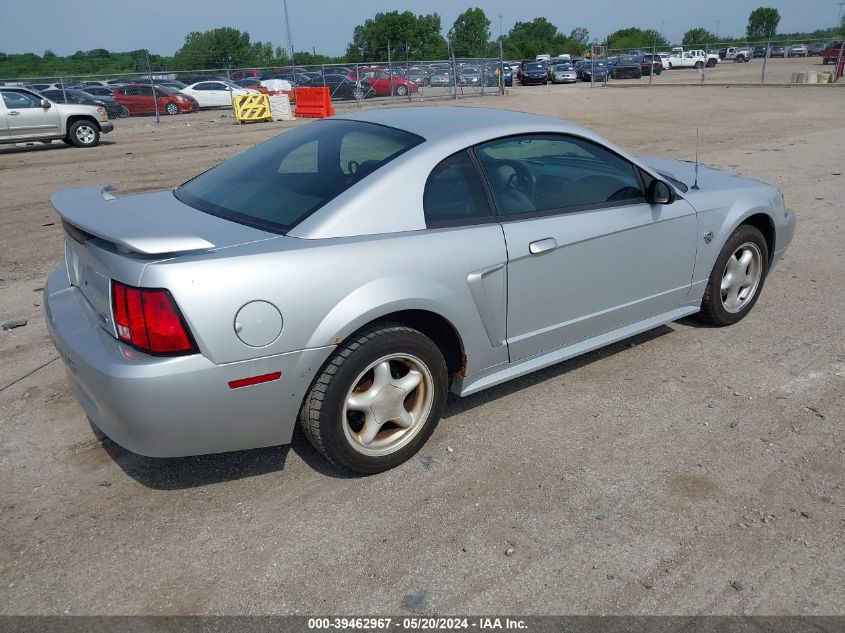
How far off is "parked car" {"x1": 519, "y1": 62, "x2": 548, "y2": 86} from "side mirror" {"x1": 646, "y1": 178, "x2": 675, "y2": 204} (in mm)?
44167

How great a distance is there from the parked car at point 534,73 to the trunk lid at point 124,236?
4523cm

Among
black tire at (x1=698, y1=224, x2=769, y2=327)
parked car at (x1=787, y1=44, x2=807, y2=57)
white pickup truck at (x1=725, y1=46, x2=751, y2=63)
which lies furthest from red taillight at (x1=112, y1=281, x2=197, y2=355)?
white pickup truck at (x1=725, y1=46, x2=751, y2=63)

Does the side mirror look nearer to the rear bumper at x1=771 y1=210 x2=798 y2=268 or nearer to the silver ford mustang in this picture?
the silver ford mustang

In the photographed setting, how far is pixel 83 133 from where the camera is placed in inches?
675

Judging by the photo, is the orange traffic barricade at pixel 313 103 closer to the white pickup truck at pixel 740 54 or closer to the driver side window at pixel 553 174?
the driver side window at pixel 553 174

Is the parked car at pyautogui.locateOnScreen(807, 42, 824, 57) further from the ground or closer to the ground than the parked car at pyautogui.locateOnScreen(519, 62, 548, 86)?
further from the ground

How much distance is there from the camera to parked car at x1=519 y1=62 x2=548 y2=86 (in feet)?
149

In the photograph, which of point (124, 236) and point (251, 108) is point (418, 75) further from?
point (124, 236)

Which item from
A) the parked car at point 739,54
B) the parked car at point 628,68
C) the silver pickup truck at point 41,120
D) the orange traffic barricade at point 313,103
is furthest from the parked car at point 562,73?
the silver pickup truck at point 41,120

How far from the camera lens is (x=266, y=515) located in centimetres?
299

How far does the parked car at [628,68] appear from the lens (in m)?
44.6

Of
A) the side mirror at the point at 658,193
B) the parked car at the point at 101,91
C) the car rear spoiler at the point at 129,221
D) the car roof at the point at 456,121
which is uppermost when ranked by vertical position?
the parked car at the point at 101,91

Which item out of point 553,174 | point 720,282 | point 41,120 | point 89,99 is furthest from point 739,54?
point 553,174

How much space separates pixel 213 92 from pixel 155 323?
30.4 m
